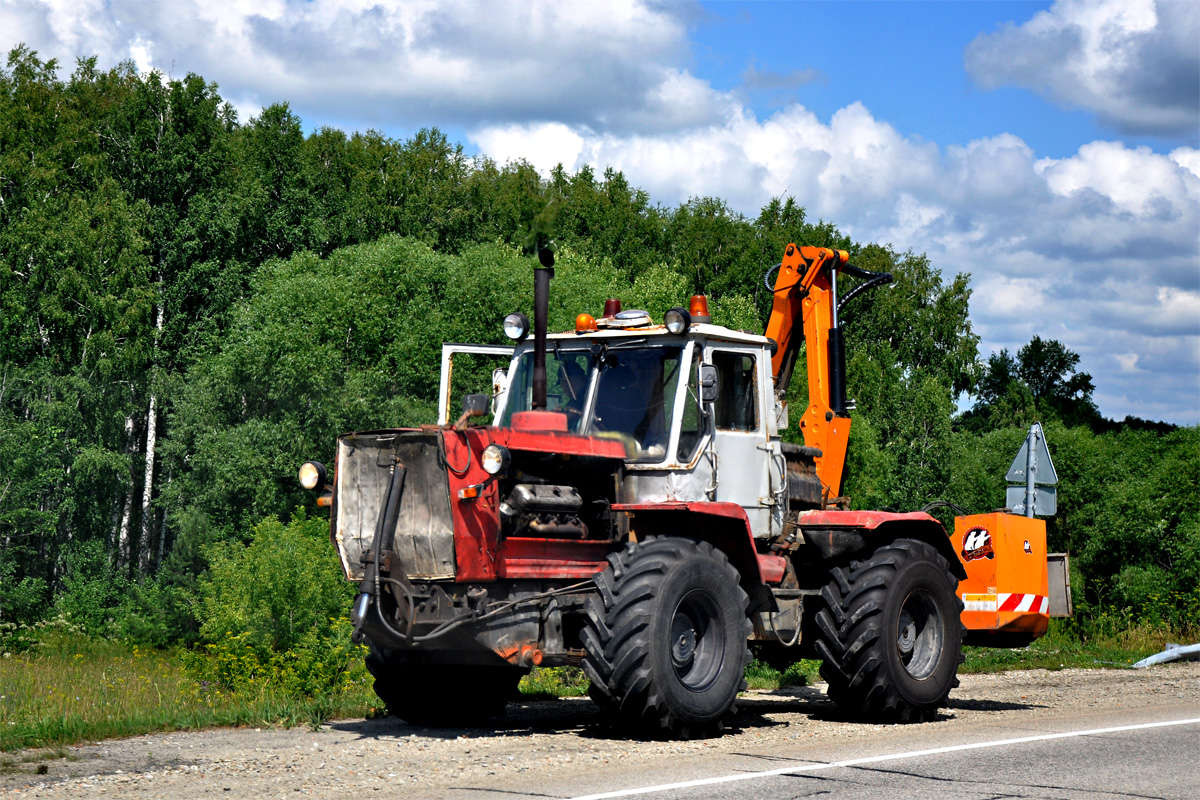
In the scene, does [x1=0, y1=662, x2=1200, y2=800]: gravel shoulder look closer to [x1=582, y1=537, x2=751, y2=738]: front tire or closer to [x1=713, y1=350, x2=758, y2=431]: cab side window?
[x1=582, y1=537, x2=751, y2=738]: front tire

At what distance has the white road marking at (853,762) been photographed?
742 cm

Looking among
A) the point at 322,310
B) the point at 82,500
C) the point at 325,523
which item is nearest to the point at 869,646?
the point at 325,523

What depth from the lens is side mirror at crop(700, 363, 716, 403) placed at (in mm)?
10273

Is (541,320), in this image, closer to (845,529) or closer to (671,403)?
(671,403)

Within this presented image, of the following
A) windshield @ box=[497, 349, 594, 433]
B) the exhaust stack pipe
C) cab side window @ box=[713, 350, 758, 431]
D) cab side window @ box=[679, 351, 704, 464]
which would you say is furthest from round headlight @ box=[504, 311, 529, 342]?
cab side window @ box=[713, 350, 758, 431]

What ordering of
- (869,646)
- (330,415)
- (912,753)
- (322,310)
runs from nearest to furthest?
(912,753)
(869,646)
(330,415)
(322,310)

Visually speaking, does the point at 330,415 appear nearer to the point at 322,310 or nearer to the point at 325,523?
the point at 322,310

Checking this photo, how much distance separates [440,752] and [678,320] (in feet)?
12.9

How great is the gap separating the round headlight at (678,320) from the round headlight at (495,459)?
6.76ft

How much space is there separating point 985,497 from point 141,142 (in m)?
29.5

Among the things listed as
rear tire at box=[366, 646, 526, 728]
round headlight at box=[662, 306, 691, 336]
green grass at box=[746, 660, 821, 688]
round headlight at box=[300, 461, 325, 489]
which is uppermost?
round headlight at box=[662, 306, 691, 336]

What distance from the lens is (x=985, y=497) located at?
29609 mm

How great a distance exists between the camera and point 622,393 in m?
10.8

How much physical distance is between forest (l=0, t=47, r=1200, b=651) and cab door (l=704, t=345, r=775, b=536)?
16172 millimetres
